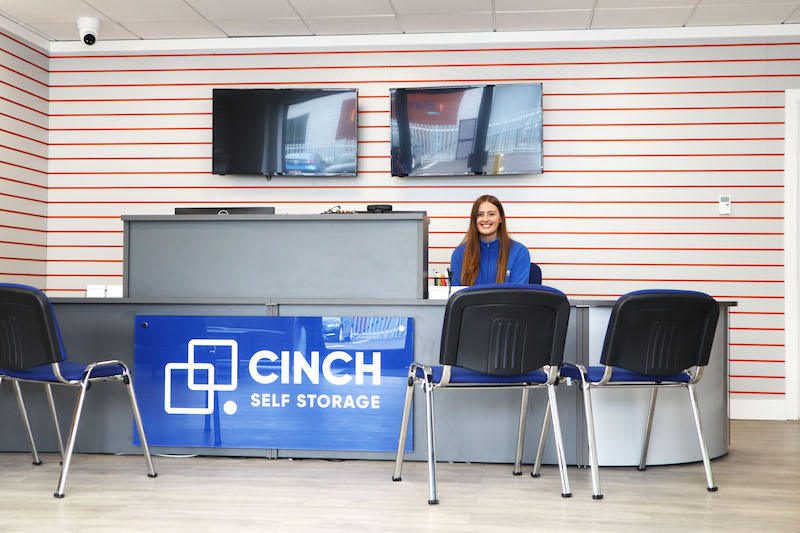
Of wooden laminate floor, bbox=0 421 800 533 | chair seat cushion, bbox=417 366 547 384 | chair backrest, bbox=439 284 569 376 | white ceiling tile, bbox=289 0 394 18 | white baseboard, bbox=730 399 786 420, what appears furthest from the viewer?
white baseboard, bbox=730 399 786 420

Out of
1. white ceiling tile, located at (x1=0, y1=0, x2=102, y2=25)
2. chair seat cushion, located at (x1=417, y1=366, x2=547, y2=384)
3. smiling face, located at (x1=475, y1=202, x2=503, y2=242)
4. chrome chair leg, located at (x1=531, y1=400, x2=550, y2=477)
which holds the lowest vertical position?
chrome chair leg, located at (x1=531, y1=400, x2=550, y2=477)

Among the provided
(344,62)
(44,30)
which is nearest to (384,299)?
(344,62)

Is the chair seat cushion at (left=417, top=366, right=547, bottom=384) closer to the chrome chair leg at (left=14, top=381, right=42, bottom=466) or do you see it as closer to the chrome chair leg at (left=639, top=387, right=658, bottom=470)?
the chrome chair leg at (left=639, top=387, right=658, bottom=470)

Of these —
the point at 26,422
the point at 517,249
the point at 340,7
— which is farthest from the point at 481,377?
the point at 340,7

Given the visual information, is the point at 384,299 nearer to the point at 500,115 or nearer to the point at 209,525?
the point at 209,525

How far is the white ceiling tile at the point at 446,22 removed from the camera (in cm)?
575

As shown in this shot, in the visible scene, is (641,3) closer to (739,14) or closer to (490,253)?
(739,14)

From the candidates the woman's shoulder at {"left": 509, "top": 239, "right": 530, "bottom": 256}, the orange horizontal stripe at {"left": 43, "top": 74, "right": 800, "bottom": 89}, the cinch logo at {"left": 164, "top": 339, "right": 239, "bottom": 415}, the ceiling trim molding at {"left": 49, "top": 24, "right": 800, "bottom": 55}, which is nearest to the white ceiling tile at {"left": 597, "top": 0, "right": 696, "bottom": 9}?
the ceiling trim molding at {"left": 49, "top": 24, "right": 800, "bottom": 55}

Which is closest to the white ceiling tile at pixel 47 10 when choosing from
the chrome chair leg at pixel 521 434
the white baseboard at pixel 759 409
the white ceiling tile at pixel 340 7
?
the white ceiling tile at pixel 340 7

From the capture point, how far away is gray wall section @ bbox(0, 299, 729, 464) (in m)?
3.88

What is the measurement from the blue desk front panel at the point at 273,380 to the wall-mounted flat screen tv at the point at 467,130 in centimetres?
237

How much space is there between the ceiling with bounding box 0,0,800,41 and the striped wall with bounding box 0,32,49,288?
0.30 meters

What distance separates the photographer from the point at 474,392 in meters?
3.94

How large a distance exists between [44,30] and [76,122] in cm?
74
